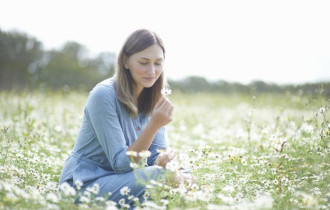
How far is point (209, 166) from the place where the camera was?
4.02 meters

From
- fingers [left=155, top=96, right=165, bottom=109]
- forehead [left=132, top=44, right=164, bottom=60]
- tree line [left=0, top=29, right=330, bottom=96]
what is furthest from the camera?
tree line [left=0, top=29, right=330, bottom=96]

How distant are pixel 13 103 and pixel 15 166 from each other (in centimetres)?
489

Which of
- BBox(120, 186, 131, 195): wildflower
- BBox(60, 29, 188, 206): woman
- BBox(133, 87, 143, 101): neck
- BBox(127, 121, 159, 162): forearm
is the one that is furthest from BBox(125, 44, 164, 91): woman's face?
BBox(120, 186, 131, 195): wildflower

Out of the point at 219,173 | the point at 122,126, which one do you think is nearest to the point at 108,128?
the point at 122,126

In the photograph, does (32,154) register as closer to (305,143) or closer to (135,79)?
(135,79)

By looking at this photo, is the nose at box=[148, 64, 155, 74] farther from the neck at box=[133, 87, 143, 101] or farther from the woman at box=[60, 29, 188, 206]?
the neck at box=[133, 87, 143, 101]

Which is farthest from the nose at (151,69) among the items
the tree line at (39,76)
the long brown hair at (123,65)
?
the tree line at (39,76)

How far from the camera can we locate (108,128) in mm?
2998

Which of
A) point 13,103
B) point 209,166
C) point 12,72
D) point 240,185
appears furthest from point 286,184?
point 12,72

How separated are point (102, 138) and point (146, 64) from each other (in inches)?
26.8

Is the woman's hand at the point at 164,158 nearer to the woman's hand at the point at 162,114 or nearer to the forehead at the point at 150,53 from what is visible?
the woman's hand at the point at 162,114

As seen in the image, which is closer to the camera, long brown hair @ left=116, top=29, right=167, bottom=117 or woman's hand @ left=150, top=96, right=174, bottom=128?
woman's hand @ left=150, top=96, right=174, bottom=128

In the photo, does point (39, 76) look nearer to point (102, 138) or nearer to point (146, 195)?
point (102, 138)

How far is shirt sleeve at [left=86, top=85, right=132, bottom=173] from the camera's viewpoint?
2959 mm
